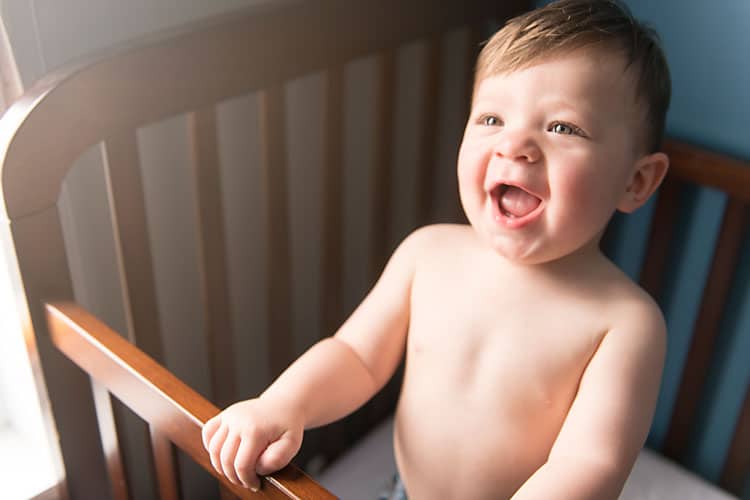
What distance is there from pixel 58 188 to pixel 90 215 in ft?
0.61

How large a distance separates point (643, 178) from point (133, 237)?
0.51 metres

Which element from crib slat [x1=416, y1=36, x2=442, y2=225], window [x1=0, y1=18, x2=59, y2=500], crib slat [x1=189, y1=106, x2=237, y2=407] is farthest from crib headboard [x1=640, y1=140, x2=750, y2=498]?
window [x1=0, y1=18, x2=59, y2=500]

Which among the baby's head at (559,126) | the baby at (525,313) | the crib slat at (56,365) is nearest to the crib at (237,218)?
the crib slat at (56,365)

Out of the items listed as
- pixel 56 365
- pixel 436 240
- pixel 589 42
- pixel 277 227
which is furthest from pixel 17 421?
pixel 589 42

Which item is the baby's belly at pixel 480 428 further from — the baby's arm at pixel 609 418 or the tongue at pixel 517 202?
the tongue at pixel 517 202

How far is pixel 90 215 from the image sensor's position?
91cm

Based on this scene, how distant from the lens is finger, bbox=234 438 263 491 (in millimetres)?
606

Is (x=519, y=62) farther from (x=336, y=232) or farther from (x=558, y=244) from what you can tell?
(x=336, y=232)

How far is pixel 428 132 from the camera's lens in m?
1.14

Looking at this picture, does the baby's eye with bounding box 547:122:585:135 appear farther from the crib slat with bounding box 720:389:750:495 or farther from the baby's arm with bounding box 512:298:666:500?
the crib slat with bounding box 720:389:750:495

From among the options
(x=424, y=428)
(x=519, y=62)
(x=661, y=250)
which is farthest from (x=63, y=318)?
(x=661, y=250)

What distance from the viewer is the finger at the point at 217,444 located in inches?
24.3

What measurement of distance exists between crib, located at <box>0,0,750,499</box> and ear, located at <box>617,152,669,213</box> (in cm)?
33

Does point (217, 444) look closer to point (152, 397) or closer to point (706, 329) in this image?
point (152, 397)
